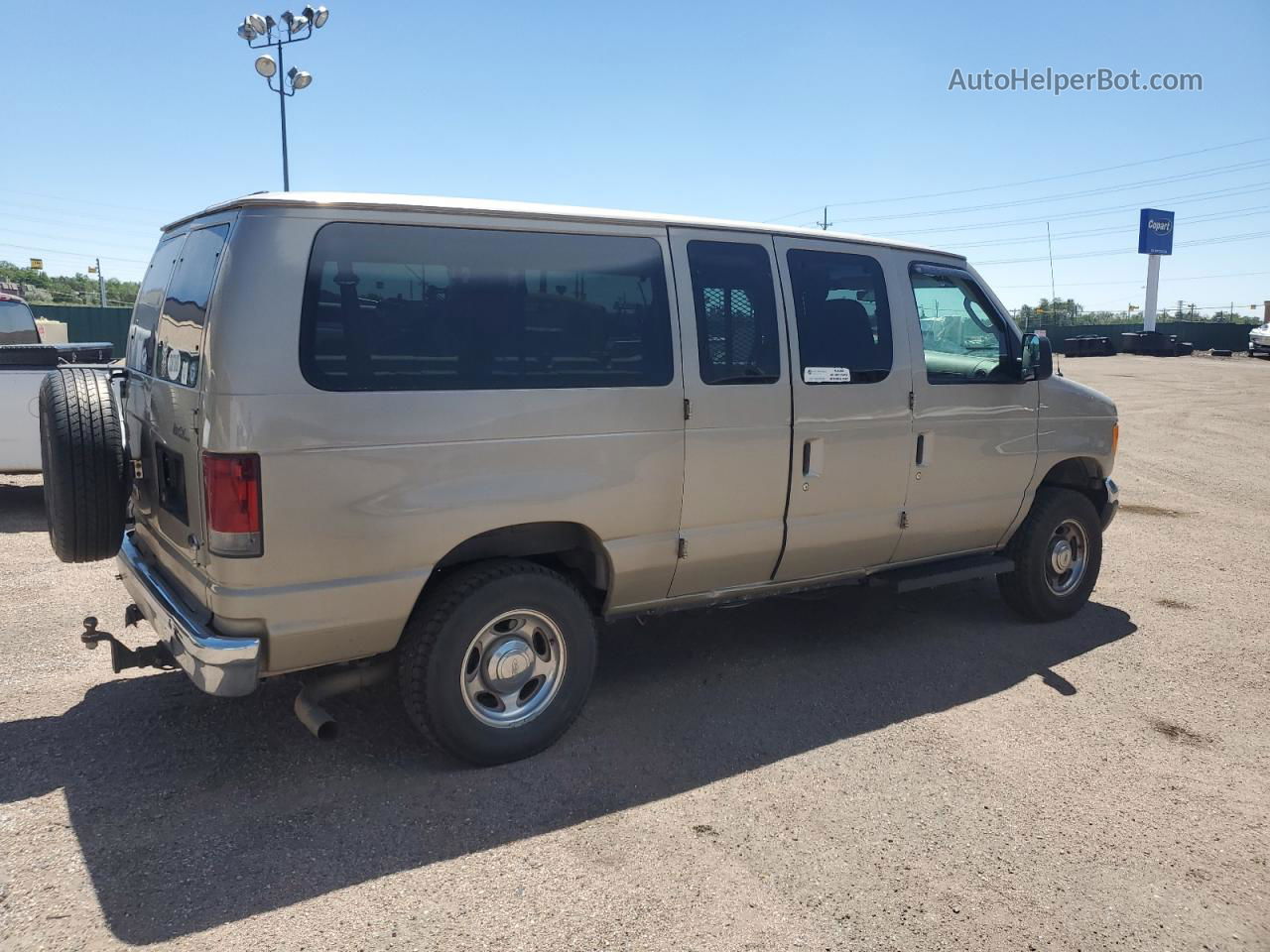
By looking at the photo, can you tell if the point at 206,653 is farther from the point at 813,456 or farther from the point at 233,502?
the point at 813,456

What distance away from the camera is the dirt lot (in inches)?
116

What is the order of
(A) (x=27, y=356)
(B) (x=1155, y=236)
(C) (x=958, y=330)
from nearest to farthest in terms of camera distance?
(C) (x=958, y=330) → (A) (x=27, y=356) → (B) (x=1155, y=236)

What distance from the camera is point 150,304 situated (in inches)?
167

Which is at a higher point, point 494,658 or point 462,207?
point 462,207

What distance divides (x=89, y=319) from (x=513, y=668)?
39.3m

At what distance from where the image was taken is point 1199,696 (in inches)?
191

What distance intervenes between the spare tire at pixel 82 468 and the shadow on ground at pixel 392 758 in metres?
0.89

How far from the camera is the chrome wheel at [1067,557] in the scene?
595 cm

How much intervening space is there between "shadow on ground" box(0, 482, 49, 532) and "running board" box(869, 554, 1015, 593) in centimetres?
688

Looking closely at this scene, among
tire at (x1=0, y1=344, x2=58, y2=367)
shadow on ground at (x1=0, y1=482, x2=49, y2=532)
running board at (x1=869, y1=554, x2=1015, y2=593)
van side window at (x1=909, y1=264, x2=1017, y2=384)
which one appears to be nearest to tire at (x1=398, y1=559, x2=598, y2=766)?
running board at (x1=869, y1=554, x2=1015, y2=593)

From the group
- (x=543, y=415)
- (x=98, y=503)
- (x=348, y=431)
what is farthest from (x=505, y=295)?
(x=98, y=503)

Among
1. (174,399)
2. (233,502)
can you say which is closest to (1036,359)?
(233,502)

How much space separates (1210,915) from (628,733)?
2.27 meters

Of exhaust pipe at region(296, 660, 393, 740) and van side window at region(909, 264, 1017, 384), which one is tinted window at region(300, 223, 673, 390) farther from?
van side window at region(909, 264, 1017, 384)
